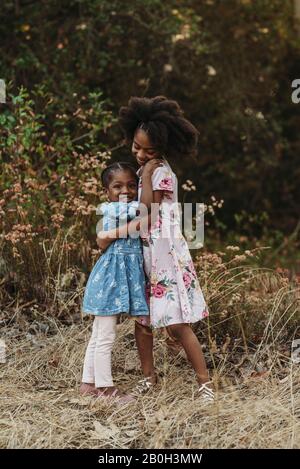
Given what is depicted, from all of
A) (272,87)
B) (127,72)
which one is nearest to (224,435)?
(127,72)

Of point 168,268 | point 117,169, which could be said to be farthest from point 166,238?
point 117,169

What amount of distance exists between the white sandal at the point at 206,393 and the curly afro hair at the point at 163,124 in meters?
1.11

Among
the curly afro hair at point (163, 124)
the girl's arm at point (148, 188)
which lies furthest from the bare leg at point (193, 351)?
the curly afro hair at point (163, 124)

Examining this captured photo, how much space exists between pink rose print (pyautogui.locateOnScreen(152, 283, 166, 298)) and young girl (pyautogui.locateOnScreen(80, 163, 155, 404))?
56 mm

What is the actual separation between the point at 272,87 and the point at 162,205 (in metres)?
5.48

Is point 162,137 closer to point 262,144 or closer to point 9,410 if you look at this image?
point 9,410

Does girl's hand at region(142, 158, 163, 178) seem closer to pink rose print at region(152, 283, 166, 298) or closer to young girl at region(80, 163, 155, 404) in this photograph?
young girl at region(80, 163, 155, 404)

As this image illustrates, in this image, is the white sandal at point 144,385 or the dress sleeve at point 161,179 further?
the white sandal at point 144,385

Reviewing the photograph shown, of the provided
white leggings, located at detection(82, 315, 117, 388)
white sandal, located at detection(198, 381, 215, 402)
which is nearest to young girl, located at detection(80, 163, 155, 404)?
white leggings, located at detection(82, 315, 117, 388)

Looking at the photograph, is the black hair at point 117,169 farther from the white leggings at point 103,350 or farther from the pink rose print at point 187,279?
the white leggings at point 103,350

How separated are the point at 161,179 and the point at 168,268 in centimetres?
42

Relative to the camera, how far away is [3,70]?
6391mm

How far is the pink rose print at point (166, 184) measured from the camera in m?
3.56

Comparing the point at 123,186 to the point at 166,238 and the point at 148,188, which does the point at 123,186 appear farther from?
the point at 166,238
